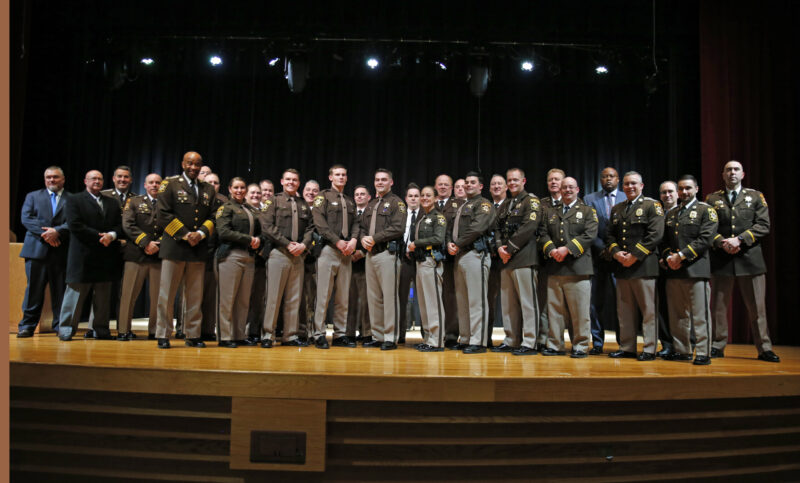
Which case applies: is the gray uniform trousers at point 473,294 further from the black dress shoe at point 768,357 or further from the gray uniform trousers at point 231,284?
the black dress shoe at point 768,357

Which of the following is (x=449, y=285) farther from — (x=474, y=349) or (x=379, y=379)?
(x=379, y=379)

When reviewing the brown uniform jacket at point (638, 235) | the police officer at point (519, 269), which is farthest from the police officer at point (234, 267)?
the brown uniform jacket at point (638, 235)

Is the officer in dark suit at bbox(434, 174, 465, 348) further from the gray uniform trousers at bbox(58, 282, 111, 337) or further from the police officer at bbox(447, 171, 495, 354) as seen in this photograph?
the gray uniform trousers at bbox(58, 282, 111, 337)

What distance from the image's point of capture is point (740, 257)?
4.29 m

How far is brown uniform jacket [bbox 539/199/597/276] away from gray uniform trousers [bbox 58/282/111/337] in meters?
4.08

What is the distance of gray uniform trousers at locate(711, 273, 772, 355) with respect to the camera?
4.23 metres

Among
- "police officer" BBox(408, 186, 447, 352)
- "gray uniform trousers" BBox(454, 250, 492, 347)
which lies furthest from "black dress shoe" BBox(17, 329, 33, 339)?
"gray uniform trousers" BBox(454, 250, 492, 347)

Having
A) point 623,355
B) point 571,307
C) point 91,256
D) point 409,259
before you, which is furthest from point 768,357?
point 91,256

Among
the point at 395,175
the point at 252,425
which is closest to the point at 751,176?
the point at 395,175

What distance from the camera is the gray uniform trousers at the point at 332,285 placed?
4.66 metres

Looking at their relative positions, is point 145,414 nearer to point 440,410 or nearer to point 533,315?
point 440,410

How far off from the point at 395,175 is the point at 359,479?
7203 millimetres

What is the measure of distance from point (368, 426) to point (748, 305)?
3553 millimetres

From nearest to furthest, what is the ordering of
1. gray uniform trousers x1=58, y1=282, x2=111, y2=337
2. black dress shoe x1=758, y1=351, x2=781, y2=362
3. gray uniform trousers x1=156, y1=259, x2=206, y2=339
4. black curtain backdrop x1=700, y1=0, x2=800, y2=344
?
black dress shoe x1=758, y1=351, x2=781, y2=362
gray uniform trousers x1=156, y1=259, x2=206, y2=339
gray uniform trousers x1=58, y1=282, x2=111, y2=337
black curtain backdrop x1=700, y1=0, x2=800, y2=344
